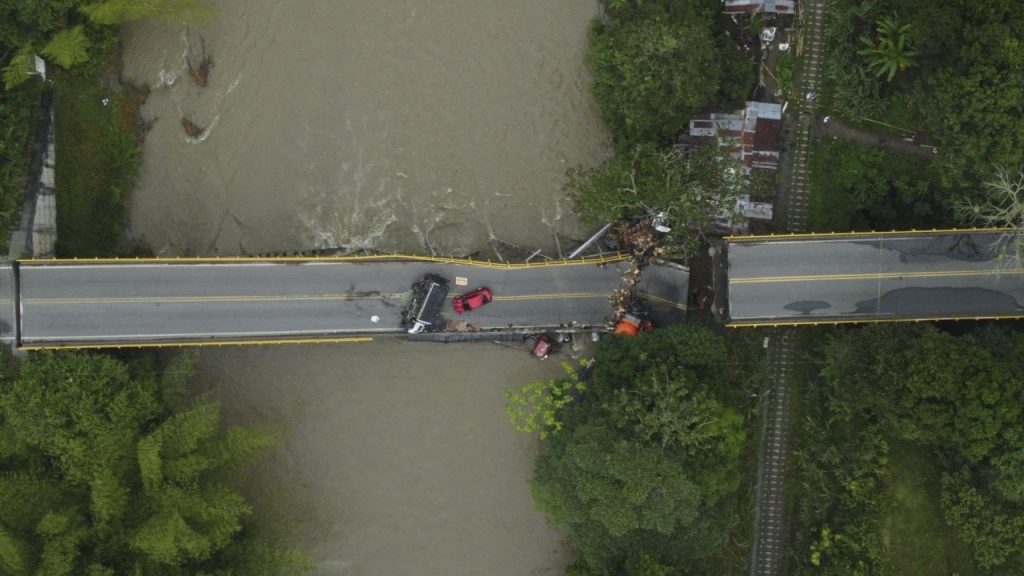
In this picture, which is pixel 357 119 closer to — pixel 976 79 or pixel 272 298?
pixel 272 298

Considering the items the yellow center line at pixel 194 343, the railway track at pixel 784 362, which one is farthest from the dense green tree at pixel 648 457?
the yellow center line at pixel 194 343

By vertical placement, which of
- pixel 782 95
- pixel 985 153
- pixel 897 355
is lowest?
pixel 897 355

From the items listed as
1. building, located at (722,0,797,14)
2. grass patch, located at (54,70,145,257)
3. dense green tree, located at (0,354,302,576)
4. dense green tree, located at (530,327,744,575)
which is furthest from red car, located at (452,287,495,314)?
building, located at (722,0,797,14)

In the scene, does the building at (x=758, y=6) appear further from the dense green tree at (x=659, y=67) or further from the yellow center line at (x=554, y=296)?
the yellow center line at (x=554, y=296)

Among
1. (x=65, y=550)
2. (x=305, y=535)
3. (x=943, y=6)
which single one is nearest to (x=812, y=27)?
(x=943, y=6)

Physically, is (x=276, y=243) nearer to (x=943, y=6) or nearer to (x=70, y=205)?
(x=70, y=205)

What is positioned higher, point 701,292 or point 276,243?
point 276,243
